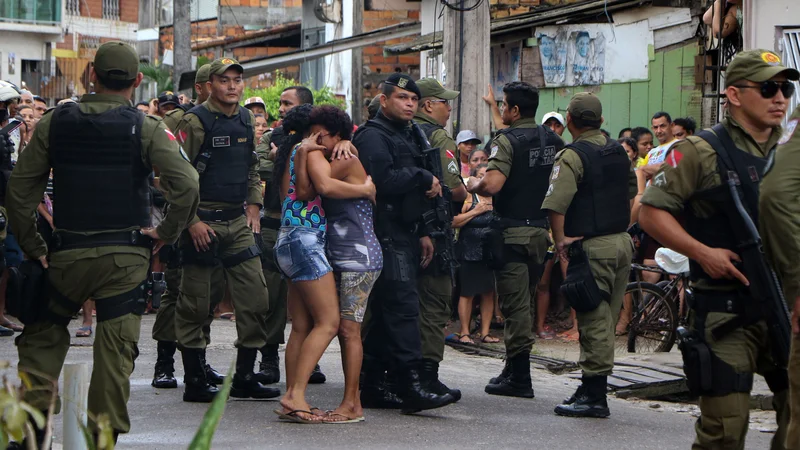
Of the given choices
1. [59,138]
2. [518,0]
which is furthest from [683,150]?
[518,0]

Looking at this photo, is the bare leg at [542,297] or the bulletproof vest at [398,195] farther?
the bare leg at [542,297]

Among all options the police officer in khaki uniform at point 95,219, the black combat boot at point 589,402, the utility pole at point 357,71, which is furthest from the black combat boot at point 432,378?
the utility pole at point 357,71

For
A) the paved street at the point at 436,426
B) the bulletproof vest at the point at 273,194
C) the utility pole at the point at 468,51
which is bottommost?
the paved street at the point at 436,426

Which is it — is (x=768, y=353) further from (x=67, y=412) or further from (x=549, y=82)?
(x=549, y=82)

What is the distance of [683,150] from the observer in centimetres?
524

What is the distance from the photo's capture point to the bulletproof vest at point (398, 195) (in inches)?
291

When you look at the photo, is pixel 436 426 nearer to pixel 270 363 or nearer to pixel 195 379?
pixel 195 379

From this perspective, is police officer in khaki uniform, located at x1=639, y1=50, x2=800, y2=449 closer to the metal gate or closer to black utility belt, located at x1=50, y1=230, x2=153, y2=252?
black utility belt, located at x1=50, y1=230, x2=153, y2=252

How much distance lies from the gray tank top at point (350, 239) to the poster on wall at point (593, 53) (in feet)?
27.7

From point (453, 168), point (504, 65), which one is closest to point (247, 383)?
point (453, 168)

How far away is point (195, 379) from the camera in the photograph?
24.8 ft

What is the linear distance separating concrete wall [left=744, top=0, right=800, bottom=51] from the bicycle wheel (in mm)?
2614

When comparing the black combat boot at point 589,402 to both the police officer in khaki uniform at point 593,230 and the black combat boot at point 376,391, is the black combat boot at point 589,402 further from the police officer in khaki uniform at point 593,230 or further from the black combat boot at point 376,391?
the black combat boot at point 376,391

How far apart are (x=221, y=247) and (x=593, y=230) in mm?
2372
